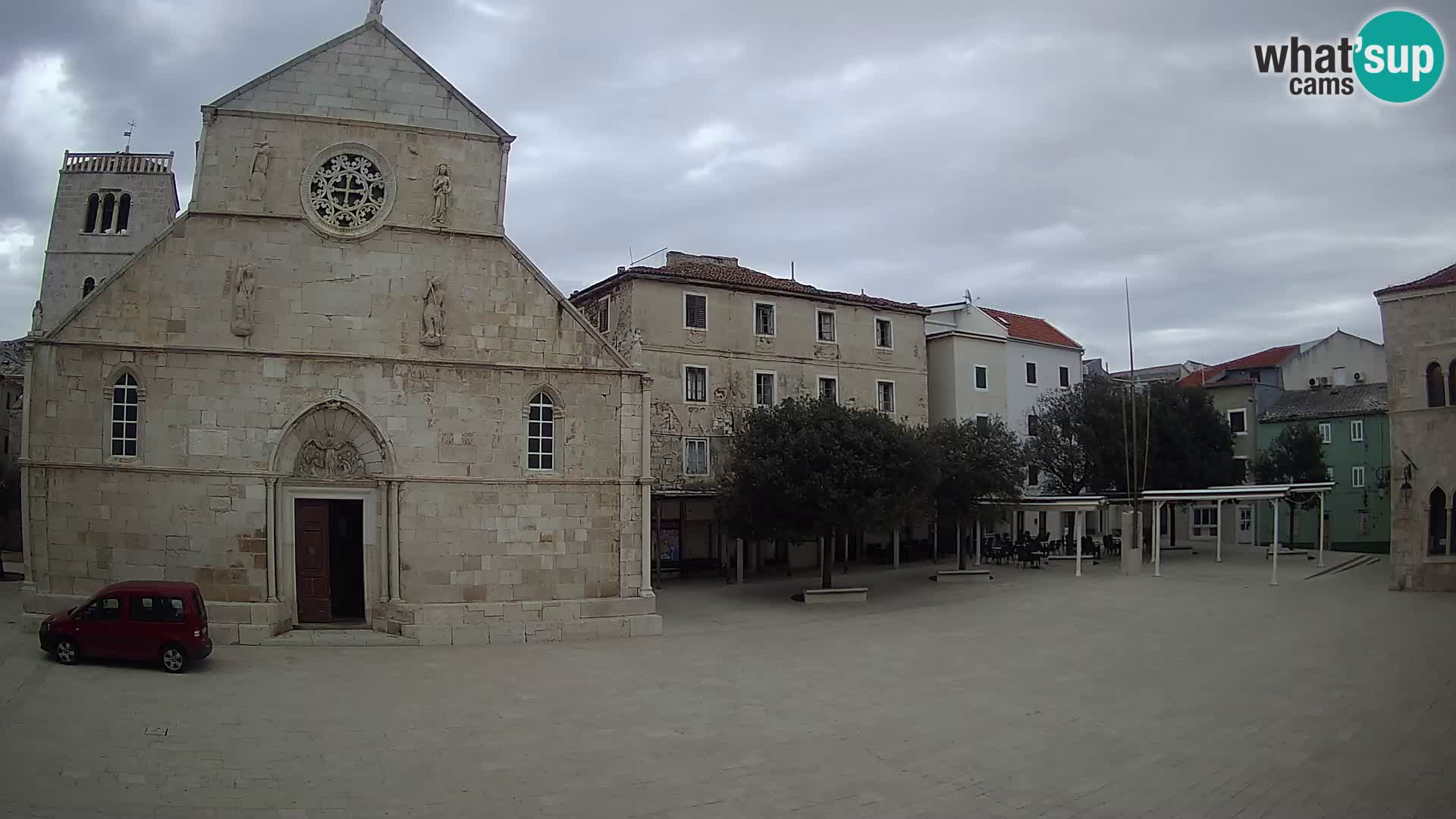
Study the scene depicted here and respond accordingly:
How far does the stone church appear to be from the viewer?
19.7 metres

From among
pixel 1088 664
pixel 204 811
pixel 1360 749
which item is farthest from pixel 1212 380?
pixel 204 811

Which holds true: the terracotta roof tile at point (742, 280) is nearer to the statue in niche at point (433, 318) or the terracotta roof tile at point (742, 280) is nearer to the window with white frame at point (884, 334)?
the window with white frame at point (884, 334)

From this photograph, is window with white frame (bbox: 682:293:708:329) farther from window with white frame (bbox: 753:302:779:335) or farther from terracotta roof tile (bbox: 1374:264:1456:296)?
terracotta roof tile (bbox: 1374:264:1456:296)

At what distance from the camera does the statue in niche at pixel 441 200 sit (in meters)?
21.8

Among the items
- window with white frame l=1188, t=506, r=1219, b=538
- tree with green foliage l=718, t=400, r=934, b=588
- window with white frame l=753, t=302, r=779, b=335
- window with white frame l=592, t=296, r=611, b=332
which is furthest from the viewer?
window with white frame l=1188, t=506, r=1219, b=538

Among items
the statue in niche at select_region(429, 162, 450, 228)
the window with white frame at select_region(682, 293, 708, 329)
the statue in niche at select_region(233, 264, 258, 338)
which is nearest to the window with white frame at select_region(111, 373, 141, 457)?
the statue in niche at select_region(233, 264, 258, 338)

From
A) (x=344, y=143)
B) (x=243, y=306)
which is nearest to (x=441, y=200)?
(x=344, y=143)

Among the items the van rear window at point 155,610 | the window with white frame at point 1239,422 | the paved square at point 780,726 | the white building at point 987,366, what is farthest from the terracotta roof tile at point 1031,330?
the van rear window at point 155,610

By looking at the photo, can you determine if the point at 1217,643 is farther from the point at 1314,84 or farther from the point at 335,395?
the point at 335,395

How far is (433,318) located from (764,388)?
16.9 metres

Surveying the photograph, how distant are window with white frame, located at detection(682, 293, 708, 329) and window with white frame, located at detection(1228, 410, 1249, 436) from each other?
3478 cm

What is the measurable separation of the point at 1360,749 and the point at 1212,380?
48113 mm

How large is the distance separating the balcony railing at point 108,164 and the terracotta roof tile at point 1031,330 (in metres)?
42.6

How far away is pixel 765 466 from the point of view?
2692cm
